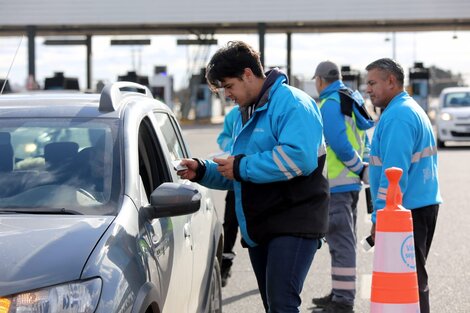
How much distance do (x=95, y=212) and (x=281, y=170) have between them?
3.14ft

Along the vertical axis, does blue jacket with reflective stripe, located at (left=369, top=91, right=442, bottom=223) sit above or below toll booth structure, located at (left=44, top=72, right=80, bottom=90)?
above

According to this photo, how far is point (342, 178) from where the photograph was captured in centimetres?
779

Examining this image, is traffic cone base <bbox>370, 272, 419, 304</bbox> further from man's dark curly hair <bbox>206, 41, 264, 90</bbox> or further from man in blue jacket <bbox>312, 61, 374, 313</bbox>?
man in blue jacket <bbox>312, 61, 374, 313</bbox>

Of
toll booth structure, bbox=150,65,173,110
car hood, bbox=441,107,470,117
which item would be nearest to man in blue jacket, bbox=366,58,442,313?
car hood, bbox=441,107,470,117

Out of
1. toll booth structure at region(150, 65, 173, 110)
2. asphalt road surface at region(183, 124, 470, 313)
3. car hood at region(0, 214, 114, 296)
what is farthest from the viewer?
toll booth structure at region(150, 65, 173, 110)

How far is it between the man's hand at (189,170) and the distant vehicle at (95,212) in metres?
0.18

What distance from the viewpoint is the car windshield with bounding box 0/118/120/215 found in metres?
4.66

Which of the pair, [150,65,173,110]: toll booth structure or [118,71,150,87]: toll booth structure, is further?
[150,65,173,110]: toll booth structure

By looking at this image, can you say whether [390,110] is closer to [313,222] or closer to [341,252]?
[313,222]

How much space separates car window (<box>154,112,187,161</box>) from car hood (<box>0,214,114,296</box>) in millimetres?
1667

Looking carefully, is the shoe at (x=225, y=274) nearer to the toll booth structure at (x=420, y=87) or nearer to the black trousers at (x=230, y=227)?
the black trousers at (x=230, y=227)

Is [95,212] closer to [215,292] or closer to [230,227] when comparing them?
[215,292]

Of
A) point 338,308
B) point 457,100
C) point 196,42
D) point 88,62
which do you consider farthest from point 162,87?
point 338,308

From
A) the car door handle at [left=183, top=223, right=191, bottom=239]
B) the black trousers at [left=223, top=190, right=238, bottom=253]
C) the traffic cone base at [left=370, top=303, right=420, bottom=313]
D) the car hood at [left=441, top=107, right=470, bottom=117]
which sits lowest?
the car hood at [left=441, top=107, right=470, bottom=117]
